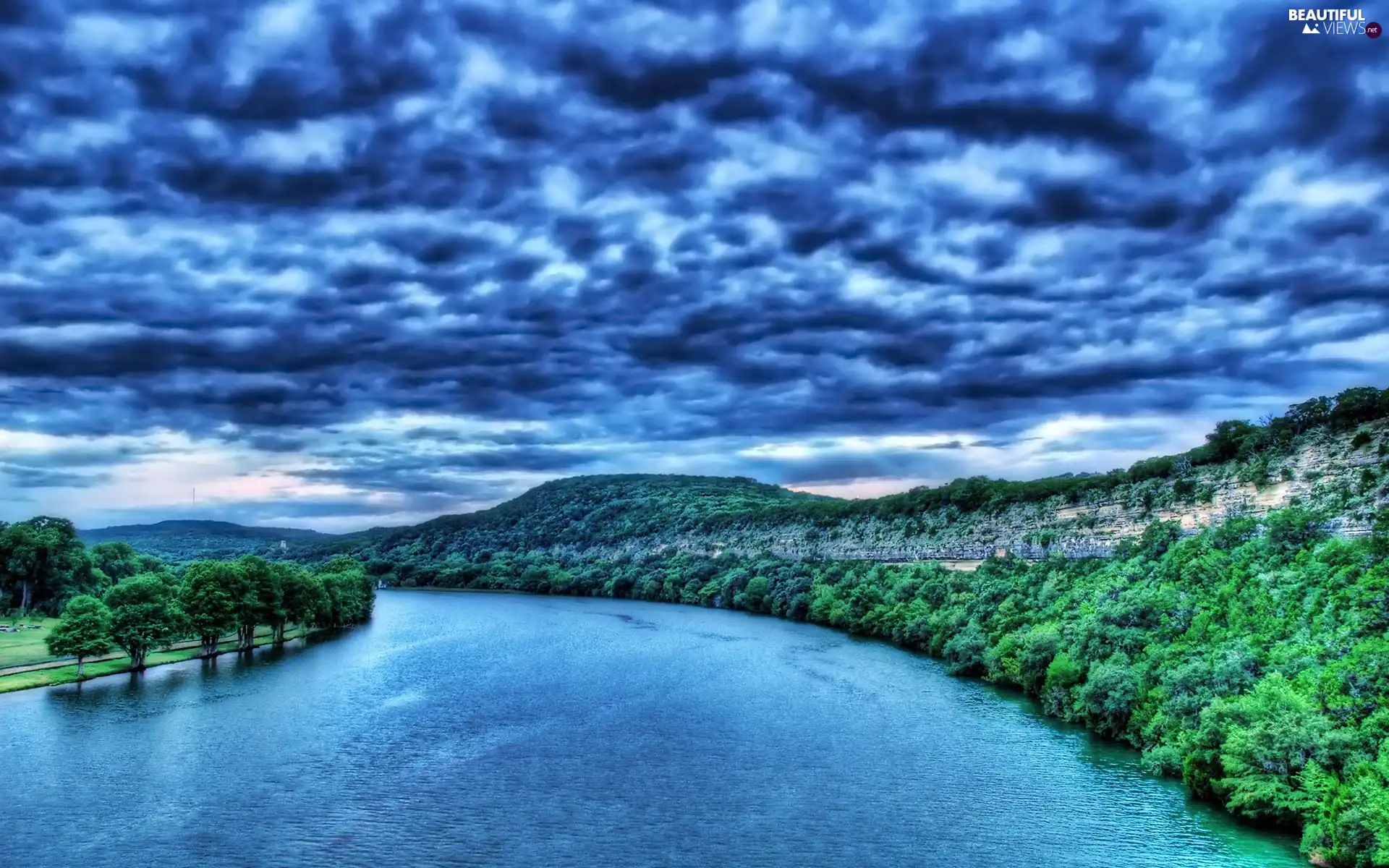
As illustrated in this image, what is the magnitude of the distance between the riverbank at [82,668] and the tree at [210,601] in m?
2.93

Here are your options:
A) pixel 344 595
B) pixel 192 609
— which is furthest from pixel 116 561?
pixel 192 609

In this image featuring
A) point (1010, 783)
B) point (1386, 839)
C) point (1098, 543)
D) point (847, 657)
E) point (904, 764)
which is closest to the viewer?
point (1386, 839)

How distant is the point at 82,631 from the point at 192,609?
1369cm

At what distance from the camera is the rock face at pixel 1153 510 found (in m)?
68.2

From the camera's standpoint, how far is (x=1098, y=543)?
9844 centimetres

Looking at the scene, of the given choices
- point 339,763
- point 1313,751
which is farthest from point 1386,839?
point 339,763

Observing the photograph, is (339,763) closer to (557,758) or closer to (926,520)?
(557,758)

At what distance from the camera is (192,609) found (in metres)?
88.4

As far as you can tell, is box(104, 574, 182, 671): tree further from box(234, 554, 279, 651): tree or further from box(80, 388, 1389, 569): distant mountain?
box(80, 388, 1389, 569): distant mountain

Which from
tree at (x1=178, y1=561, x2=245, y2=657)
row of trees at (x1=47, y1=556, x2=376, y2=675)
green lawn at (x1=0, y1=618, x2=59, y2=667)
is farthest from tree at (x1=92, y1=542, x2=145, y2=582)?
tree at (x1=178, y1=561, x2=245, y2=657)

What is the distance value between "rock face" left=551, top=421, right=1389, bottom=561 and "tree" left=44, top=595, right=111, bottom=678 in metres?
93.9

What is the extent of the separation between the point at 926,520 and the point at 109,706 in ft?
405

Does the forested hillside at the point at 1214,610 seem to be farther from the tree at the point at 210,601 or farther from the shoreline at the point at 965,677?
the tree at the point at 210,601

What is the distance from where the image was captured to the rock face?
68250 mm
